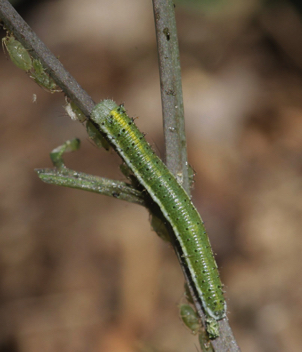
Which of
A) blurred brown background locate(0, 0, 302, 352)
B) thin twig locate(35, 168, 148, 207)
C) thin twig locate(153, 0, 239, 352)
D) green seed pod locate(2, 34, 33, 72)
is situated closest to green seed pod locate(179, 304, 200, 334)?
thin twig locate(153, 0, 239, 352)

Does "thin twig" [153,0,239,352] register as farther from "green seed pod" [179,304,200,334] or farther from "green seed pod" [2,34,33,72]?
"green seed pod" [2,34,33,72]

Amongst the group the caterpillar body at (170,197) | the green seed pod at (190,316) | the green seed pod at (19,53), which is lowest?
the green seed pod at (190,316)

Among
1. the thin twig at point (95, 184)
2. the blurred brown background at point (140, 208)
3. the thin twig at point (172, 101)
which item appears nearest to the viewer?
the thin twig at point (172, 101)

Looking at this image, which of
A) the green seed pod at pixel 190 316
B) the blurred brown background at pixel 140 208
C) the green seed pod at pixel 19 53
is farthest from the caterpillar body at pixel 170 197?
the blurred brown background at pixel 140 208

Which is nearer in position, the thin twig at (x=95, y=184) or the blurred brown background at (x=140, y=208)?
the thin twig at (x=95, y=184)

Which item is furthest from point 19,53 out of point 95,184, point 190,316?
point 190,316

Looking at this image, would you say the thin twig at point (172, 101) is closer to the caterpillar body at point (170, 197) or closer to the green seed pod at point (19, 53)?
the caterpillar body at point (170, 197)

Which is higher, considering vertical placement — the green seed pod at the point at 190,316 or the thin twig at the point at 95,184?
the thin twig at the point at 95,184
